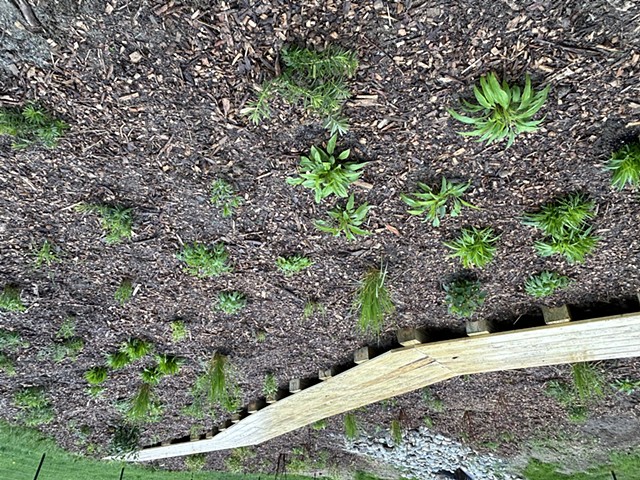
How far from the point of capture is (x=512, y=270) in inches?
83.2

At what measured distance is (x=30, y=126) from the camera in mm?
1615

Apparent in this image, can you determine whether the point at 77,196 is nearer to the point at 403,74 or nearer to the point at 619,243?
the point at 403,74

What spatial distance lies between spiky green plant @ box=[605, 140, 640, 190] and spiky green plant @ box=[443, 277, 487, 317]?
81 centimetres

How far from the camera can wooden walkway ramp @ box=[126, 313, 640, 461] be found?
2.25 m

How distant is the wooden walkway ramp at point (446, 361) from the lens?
2254mm

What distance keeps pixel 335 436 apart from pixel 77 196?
308 centimetres

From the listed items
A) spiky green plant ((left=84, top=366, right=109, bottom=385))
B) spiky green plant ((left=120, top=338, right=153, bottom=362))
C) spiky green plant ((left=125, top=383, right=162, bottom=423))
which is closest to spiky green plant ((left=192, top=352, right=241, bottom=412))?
spiky green plant ((left=125, top=383, right=162, bottom=423))

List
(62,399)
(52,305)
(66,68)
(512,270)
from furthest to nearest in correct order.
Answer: (62,399), (52,305), (512,270), (66,68)

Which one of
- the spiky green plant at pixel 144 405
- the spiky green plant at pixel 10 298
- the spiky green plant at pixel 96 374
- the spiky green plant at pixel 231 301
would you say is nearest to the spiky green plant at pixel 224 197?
the spiky green plant at pixel 231 301

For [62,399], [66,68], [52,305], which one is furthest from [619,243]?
[62,399]

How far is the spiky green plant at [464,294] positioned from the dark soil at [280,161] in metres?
0.08

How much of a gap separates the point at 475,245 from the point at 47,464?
4072 millimetres

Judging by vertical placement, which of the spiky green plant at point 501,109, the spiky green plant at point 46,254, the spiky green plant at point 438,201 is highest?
the spiky green plant at point 501,109

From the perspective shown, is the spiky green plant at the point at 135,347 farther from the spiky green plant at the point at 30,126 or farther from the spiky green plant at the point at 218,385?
the spiky green plant at the point at 30,126
